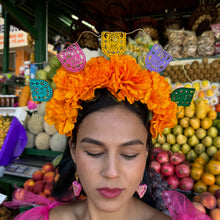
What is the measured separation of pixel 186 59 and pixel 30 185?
301 centimetres

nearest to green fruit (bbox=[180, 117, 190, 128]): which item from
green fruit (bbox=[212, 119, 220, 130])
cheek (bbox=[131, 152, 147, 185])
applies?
green fruit (bbox=[212, 119, 220, 130])

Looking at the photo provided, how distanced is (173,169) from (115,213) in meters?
1.35

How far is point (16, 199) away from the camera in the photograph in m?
1.48

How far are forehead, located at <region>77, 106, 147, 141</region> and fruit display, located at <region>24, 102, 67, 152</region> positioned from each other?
167 cm

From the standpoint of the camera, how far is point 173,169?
2113 mm

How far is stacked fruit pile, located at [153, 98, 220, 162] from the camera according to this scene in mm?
2387

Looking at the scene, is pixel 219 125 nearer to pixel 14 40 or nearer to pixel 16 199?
pixel 16 199

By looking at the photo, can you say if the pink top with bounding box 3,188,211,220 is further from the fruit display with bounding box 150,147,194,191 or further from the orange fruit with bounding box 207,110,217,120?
the orange fruit with bounding box 207,110,217,120

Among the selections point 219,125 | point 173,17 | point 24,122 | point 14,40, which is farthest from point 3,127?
point 14,40

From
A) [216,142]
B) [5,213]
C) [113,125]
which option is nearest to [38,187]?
[5,213]

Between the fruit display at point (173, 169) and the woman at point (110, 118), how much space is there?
130cm

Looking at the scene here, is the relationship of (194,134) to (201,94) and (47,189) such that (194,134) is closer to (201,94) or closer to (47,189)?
(201,94)

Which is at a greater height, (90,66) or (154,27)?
(154,27)

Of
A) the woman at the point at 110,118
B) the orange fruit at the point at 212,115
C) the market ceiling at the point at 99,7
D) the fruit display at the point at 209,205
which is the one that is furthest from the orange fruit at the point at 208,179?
the market ceiling at the point at 99,7
